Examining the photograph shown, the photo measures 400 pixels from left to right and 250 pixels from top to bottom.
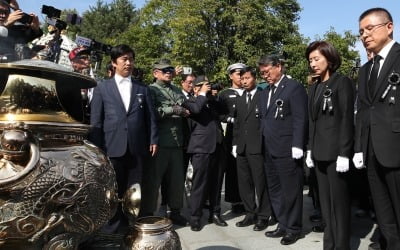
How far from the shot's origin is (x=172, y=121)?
4723mm

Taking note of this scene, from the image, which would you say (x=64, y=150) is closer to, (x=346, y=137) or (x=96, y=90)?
(x=96, y=90)

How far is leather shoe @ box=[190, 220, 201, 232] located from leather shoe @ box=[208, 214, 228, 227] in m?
0.28

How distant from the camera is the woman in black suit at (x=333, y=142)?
11.2 ft

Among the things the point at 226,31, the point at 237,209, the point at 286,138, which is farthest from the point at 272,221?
the point at 226,31

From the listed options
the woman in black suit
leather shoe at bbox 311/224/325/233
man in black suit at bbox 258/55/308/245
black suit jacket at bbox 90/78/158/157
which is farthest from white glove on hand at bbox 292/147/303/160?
black suit jacket at bbox 90/78/158/157

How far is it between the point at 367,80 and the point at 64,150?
2445 mm

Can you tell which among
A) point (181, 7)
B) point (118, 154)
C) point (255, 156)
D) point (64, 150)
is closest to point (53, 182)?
point (64, 150)

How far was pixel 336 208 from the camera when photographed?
343cm

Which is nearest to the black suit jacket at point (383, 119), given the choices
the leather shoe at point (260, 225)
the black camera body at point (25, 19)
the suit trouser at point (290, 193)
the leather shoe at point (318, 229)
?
the suit trouser at point (290, 193)

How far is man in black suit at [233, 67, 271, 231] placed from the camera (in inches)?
184

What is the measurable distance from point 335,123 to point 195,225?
→ 1946 millimetres

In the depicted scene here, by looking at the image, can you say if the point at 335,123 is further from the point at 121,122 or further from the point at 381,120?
the point at 121,122

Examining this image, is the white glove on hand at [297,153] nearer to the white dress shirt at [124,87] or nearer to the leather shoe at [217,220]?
the leather shoe at [217,220]

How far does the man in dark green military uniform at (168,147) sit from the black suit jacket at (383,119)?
200 cm
